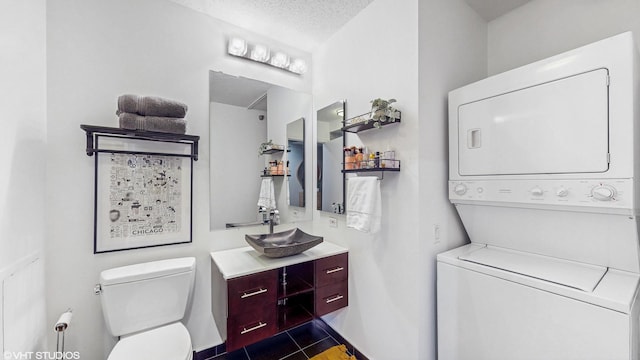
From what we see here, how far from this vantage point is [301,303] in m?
2.10

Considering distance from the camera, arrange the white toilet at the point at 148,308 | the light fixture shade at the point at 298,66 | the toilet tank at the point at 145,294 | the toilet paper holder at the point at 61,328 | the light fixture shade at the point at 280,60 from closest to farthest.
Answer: the toilet paper holder at the point at 61,328 < the white toilet at the point at 148,308 < the toilet tank at the point at 145,294 < the light fixture shade at the point at 280,60 < the light fixture shade at the point at 298,66

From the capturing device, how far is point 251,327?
1.69 m

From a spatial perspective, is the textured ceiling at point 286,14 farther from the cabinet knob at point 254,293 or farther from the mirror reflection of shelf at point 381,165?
the cabinet knob at point 254,293

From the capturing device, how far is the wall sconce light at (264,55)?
6.84ft

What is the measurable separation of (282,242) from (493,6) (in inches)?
98.6

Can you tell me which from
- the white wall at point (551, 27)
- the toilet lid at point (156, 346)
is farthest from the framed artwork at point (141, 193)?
the white wall at point (551, 27)

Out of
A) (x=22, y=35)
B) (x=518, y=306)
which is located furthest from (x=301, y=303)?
(x=22, y=35)

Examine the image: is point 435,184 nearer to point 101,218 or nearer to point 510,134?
point 510,134

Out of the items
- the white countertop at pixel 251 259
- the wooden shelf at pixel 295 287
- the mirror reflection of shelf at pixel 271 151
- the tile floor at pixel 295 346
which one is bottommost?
→ the tile floor at pixel 295 346

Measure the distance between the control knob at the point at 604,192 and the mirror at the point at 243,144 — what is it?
79.5 inches

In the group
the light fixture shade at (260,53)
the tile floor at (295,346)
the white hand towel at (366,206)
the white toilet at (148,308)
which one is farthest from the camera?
the light fixture shade at (260,53)

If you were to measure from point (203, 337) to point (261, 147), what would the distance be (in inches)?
62.7

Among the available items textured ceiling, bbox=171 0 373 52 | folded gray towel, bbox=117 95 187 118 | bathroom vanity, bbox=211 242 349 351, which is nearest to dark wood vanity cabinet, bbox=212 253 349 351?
bathroom vanity, bbox=211 242 349 351

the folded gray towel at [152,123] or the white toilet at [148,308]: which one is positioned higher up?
the folded gray towel at [152,123]
